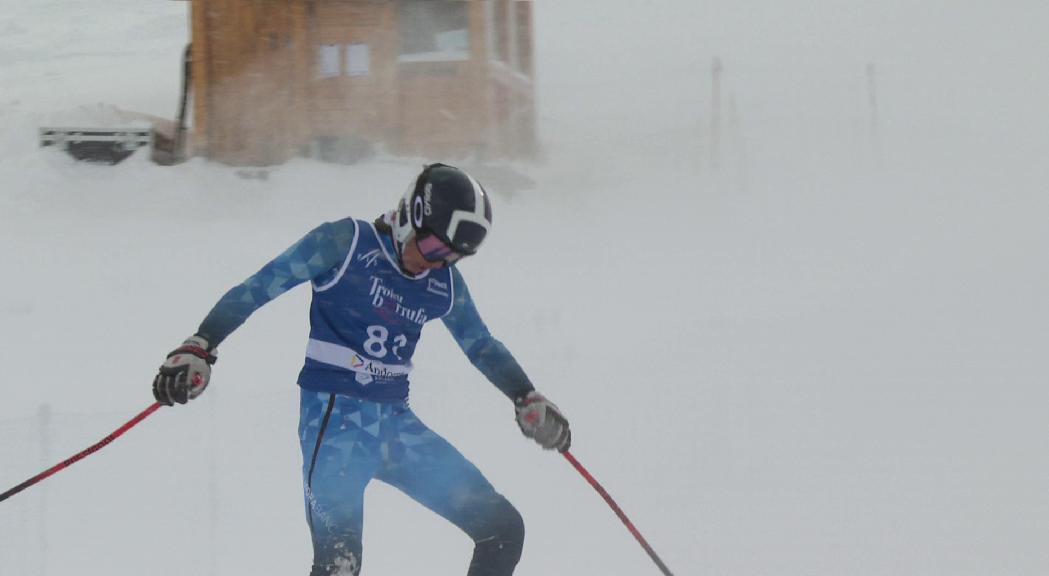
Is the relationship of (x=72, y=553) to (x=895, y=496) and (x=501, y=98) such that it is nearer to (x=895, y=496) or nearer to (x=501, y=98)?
(x=895, y=496)

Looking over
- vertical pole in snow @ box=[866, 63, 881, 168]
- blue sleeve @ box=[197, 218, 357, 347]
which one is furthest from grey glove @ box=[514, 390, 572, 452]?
vertical pole in snow @ box=[866, 63, 881, 168]

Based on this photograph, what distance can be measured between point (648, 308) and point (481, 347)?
861 cm

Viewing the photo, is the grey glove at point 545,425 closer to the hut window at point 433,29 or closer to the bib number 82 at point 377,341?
the bib number 82 at point 377,341

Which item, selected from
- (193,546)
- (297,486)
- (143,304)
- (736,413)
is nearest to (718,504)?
(736,413)

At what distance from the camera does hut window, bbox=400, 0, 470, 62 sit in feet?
47.5

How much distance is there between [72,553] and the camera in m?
5.55

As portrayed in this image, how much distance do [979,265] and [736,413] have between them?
629cm

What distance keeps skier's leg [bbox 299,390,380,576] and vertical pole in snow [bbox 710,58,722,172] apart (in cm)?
1490

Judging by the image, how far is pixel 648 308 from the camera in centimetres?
1208

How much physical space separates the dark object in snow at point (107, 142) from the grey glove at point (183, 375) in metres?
13.1

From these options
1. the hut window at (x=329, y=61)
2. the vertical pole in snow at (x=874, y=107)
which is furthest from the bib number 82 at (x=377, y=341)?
the vertical pole in snow at (x=874, y=107)

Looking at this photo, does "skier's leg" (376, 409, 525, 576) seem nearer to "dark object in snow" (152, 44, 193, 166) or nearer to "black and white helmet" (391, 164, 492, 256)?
"black and white helmet" (391, 164, 492, 256)

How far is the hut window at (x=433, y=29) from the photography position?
47.5 feet

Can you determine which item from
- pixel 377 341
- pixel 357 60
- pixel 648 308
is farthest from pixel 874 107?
pixel 377 341
